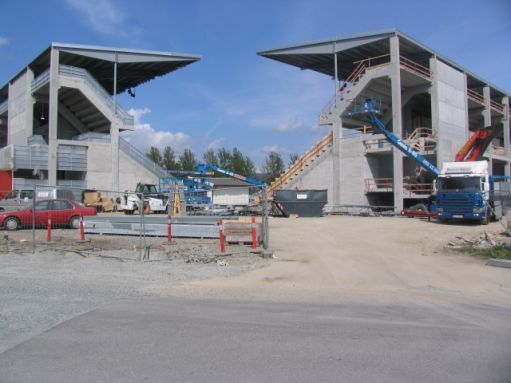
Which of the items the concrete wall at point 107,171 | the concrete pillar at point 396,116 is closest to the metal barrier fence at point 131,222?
the concrete pillar at point 396,116

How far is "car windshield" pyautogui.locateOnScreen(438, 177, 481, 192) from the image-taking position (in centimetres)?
2156

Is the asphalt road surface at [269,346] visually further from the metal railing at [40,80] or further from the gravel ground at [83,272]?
the metal railing at [40,80]

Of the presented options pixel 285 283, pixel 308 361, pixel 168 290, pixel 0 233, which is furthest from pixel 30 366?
pixel 0 233

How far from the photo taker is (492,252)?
1331 cm

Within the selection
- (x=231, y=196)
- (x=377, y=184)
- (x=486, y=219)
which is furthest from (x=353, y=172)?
(x=231, y=196)

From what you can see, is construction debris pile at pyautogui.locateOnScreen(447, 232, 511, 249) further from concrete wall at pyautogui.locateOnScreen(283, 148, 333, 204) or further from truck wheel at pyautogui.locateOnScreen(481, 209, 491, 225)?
concrete wall at pyautogui.locateOnScreen(283, 148, 333, 204)

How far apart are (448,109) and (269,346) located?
1373 inches

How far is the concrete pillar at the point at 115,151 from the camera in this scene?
3931 centimetres

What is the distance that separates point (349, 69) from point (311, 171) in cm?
1235

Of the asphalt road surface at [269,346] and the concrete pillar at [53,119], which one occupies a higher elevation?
the concrete pillar at [53,119]

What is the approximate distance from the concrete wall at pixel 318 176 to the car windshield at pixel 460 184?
42.1 ft

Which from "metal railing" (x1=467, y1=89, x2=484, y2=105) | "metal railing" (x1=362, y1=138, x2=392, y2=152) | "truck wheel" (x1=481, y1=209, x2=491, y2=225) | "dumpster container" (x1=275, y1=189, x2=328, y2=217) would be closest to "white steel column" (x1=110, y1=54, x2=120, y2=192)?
"dumpster container" (x1=275, y1=189, x2=328, y2=217)

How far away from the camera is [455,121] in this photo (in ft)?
119

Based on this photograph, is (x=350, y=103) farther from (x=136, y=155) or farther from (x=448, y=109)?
(x=136, y=155)
